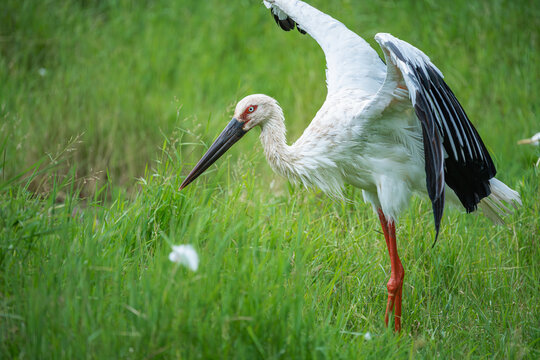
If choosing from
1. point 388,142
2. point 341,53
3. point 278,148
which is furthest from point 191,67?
point 388,142

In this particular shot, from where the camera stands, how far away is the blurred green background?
5.46 metres

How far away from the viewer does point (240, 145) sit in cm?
601

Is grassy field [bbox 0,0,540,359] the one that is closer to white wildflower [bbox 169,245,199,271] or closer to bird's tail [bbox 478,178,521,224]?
white wildflower [bbox 169,245,199,271]

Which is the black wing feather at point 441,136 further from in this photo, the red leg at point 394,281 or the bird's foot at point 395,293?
the bird's foot at point 395,293

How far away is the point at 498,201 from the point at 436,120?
1.05 meters

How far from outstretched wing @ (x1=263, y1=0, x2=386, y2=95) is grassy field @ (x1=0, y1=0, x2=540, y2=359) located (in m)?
0.80

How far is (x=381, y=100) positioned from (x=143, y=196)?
4.79 ft

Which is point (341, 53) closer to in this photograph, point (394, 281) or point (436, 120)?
point (436, 120)

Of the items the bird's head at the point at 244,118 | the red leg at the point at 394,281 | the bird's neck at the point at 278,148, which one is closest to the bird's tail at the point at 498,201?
the red leg at the point at 394,281

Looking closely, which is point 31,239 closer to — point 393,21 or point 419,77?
point 419,77

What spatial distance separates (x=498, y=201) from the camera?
373 cm

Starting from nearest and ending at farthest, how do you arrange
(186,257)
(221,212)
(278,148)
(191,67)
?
(186,257) < (221,212) < (278,148) < (191,67)

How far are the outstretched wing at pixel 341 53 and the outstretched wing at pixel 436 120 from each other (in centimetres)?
60

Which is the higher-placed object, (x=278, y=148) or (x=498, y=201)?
(x=278, y=148)
